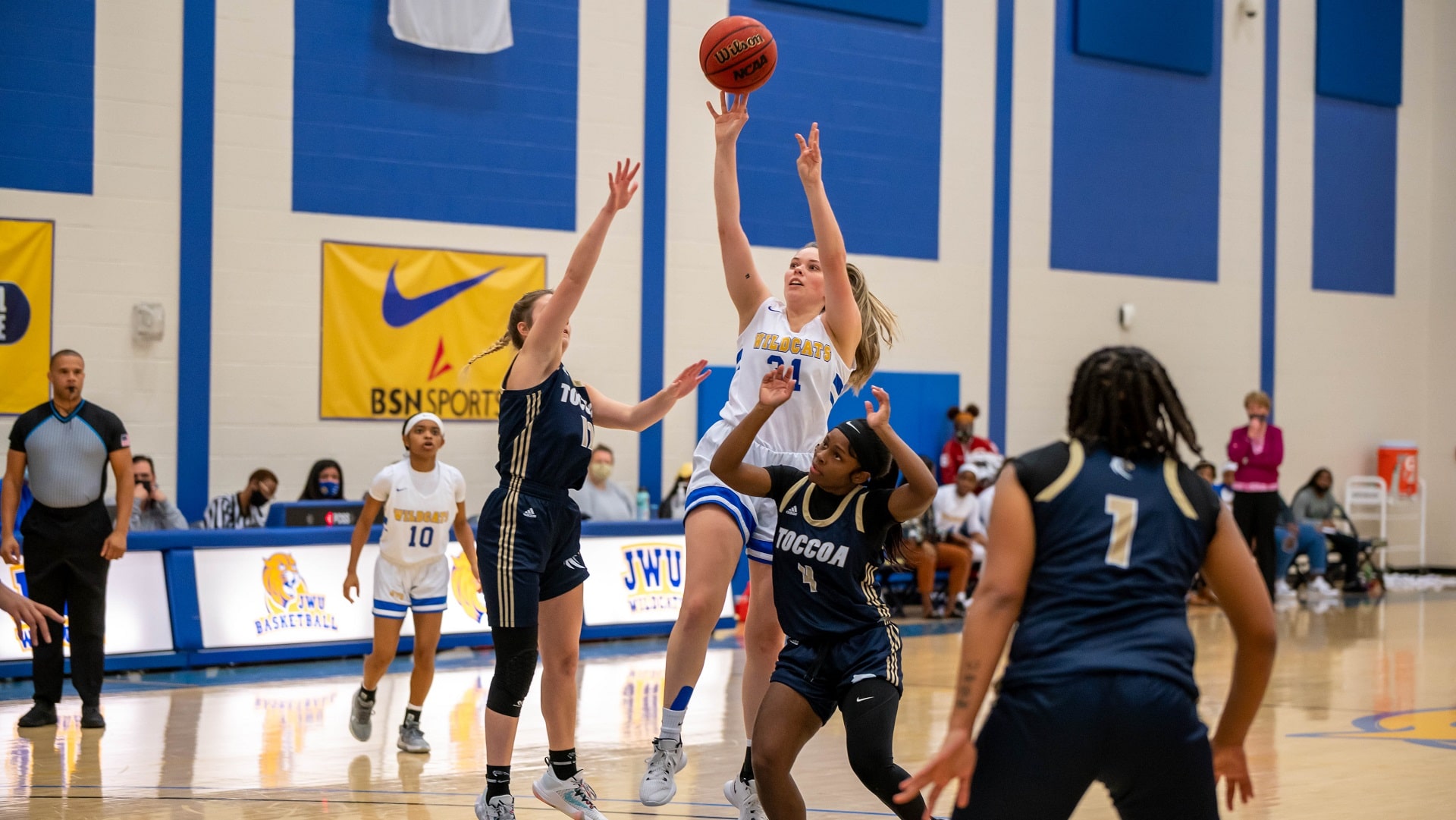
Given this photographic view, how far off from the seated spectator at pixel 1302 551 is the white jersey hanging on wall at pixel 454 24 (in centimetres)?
934

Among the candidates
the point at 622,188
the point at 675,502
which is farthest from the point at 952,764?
the point at 675,502

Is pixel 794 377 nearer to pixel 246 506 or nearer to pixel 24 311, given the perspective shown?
pixel 246 506

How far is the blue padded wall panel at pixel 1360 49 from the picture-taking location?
1783cm

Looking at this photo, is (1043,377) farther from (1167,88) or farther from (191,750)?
(191,750)

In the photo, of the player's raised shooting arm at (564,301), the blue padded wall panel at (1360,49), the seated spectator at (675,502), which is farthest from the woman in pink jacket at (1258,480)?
the player's raised shooting arm at (564,301)

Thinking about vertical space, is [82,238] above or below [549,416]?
above

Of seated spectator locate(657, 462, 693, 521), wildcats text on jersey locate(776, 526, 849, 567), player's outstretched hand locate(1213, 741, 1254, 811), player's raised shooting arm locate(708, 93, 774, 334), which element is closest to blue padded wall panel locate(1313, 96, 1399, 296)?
seated spectator locate(657, 462, 693, 521)

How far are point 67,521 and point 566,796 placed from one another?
3904 millimetres

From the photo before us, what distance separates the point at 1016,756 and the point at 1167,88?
1534 cm

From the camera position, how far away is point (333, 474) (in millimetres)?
11859

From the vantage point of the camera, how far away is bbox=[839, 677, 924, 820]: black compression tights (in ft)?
12.8

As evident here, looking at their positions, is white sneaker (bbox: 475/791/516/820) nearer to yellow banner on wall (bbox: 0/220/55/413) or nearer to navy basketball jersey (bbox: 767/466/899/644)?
navy basketball jersey (bbox: 767/466/899/644)

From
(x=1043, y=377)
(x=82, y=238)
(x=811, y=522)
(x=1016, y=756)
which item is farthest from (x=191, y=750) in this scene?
(x=1043, y=377)

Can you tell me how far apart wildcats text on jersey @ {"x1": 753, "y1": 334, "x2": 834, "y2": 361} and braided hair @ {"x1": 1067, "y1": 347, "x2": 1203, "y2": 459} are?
198 cm
